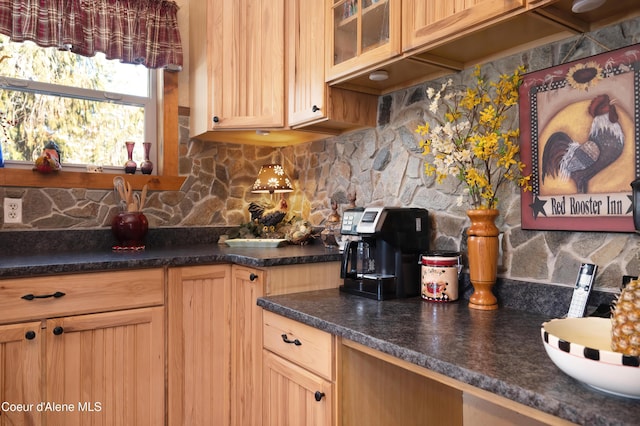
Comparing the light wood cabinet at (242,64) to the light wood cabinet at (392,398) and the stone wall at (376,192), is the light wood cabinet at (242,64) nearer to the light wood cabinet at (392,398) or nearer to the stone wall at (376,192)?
the stone wall at (376,192)

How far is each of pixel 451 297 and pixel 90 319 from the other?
149cm

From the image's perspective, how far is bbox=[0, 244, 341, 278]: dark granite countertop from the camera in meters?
1.73

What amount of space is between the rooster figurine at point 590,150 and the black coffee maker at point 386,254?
1.73ft

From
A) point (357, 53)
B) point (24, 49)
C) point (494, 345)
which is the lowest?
point (494, 345)

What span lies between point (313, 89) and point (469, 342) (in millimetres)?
1473

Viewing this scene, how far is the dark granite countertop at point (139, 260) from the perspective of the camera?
173cm

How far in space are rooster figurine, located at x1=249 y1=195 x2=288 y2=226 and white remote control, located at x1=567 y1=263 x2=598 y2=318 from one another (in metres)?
1.75

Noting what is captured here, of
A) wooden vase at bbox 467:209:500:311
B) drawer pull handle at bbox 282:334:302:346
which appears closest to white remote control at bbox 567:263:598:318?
wooden vase at bbox 467:209:500:311

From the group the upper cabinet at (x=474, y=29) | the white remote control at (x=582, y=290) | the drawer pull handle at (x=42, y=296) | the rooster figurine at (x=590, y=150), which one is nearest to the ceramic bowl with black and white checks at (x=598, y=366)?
the white remote control at (x=582, y=290)

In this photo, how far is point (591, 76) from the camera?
52.6 inches

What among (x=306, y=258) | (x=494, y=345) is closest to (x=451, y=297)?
(x=494, y=345)

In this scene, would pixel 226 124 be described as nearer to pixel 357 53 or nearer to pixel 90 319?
pixel 357 53

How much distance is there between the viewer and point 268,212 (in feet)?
9.16

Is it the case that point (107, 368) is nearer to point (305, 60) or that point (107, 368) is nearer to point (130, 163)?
point (130, 163)
